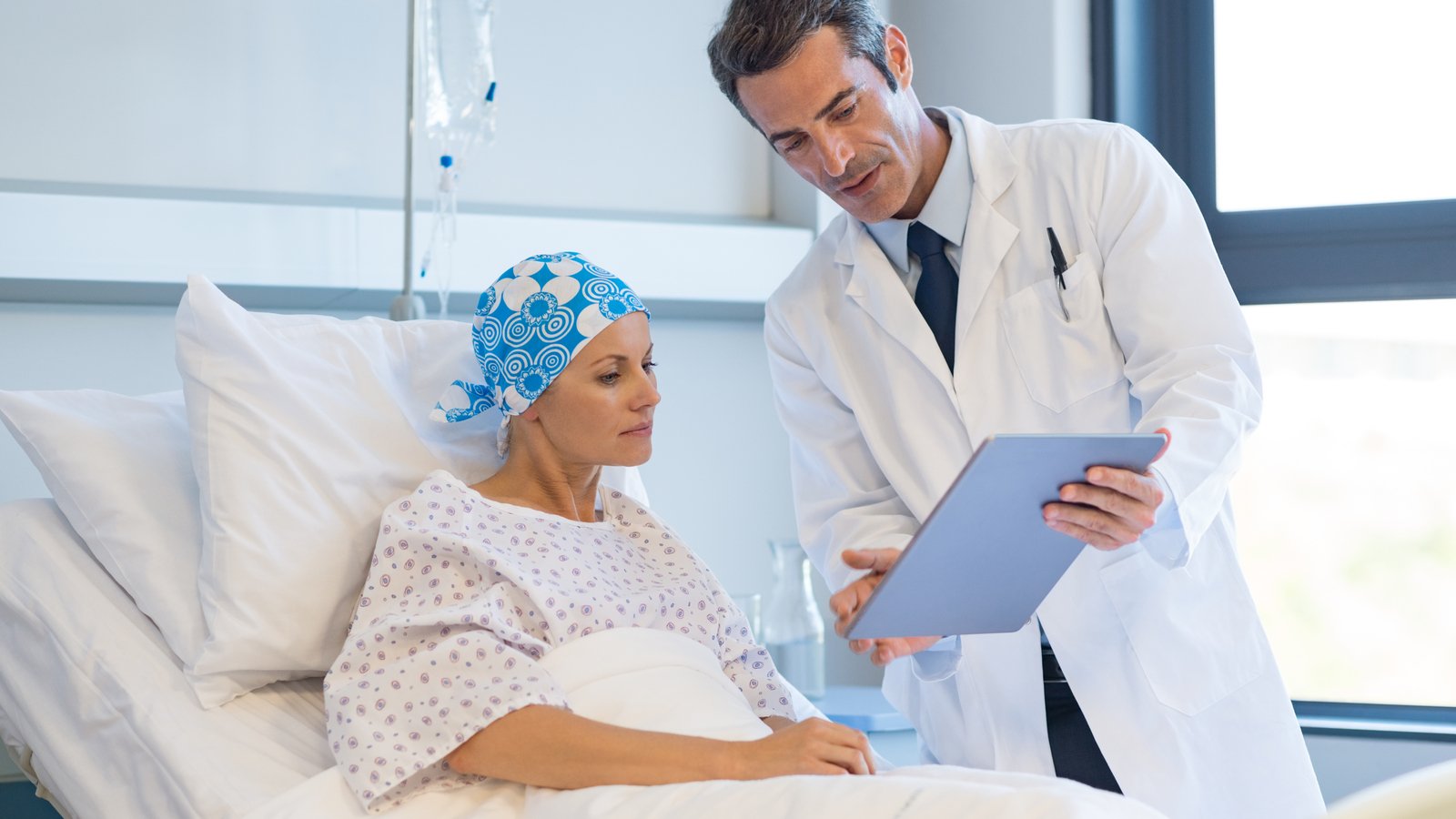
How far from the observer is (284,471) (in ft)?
5.03

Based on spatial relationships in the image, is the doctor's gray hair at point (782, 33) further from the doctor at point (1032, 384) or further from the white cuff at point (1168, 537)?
the white cuff at point (1168, 537)

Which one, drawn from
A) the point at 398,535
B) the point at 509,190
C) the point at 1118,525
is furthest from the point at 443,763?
the point at 509,190

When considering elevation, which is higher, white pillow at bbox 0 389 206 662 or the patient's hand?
white pillow at bbox 0 389 206 662

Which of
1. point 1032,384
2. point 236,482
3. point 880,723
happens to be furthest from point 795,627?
point 236,482

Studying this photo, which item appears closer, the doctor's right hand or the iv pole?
the doctor's right hand

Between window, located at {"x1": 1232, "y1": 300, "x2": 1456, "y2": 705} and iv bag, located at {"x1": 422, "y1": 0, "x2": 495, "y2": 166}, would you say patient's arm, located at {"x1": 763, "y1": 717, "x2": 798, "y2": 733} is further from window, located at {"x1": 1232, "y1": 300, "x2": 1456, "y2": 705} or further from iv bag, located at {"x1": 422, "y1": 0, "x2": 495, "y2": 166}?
window, located at {"x1": 1232, "y1": 300, "x2": 1456, "y2": 705}

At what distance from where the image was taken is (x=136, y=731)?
1.39 metres

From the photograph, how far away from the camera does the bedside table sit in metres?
2.07

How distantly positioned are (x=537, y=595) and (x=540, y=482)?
24 centimetres

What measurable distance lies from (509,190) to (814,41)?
1.06 meters

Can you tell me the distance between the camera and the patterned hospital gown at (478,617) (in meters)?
1.29

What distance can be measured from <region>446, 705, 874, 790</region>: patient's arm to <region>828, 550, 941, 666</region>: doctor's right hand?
0.67 ft

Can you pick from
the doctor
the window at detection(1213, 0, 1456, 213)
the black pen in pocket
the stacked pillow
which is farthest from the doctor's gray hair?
the window at detection(1213, 0, 1456, 213)

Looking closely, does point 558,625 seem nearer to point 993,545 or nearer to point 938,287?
point 993,545
